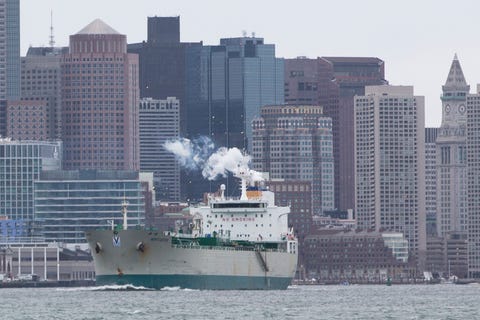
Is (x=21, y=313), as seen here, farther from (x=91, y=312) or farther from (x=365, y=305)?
(x=365, y=305)

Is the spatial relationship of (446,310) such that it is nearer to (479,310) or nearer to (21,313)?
(479,310)

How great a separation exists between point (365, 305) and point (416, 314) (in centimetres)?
2019

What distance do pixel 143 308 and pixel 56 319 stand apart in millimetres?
15652

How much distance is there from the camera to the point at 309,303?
190 metres

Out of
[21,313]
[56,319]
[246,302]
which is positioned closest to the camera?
[56,319]

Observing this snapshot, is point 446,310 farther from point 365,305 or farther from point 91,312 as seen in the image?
point 91,312

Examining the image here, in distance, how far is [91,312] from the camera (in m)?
168

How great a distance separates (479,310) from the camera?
176625 millimetres

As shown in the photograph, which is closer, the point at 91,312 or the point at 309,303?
the point at 91,312

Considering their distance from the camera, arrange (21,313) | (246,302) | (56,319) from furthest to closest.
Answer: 1. (246,302)
2. (21,313)
3. (56,319)

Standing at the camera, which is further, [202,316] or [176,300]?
[176,300]

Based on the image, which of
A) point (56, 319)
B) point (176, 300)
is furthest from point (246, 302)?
point (56, 319)

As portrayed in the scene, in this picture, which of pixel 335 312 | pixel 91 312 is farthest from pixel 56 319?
pixel 335 312

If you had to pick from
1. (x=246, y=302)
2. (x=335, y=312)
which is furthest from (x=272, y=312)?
(x=246, y=302)
